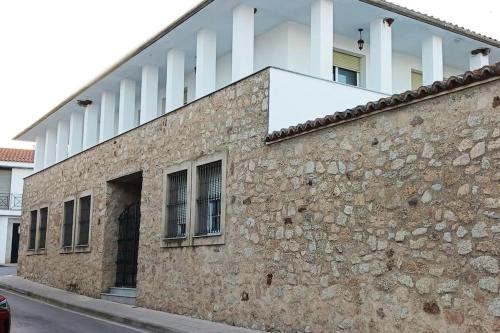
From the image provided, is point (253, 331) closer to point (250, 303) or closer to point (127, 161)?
point (250, 303)

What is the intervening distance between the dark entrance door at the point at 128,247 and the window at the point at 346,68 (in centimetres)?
621

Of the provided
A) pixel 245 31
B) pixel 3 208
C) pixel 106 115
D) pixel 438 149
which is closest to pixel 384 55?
pixel 245 31

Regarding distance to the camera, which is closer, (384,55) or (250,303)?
(250,303)

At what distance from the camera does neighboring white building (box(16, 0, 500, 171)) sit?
10.6 meters

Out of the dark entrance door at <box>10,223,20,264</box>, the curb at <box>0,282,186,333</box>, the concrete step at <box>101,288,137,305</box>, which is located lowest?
the curb at <box>0,282,186,333</box>

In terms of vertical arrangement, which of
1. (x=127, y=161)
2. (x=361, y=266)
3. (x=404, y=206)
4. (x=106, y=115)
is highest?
(x=106, y=115)

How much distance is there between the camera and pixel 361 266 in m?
7.80

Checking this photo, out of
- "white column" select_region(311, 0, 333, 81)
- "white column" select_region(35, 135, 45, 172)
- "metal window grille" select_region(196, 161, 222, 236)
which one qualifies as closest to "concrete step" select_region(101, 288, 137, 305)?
"metal window grille" select_region(196, 161, 222, 236)

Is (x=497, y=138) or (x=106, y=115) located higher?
(x=106, y=115)

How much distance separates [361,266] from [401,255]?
0.72m

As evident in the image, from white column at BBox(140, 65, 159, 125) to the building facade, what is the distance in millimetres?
44

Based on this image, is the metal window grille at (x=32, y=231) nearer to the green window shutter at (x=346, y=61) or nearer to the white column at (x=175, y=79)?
the white column at (x=175, y=79)

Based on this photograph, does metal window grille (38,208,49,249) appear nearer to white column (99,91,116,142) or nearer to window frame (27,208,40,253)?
window frame (27,208,40,253)

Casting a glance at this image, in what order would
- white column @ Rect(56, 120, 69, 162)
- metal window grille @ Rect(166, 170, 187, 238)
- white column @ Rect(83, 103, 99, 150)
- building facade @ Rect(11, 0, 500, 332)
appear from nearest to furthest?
building facade @ Rect(11, 0, 500, 332) → metal window grille @ Rect(166, 170, 187, 238) → white column @ Rect(83, 103, 99, 150) → white column @ Rect(56, 120, 69, 162)
